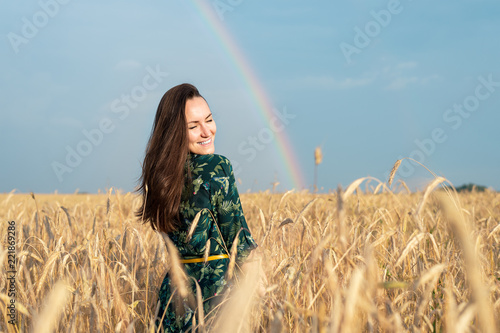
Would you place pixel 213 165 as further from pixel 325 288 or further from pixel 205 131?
pixel 325 288

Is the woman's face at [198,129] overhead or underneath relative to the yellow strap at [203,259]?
overhead

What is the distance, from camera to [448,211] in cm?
83

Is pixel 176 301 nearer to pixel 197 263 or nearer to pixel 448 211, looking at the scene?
pixel 197 263

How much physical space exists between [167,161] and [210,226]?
0.41 m

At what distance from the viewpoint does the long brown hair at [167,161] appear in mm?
2129

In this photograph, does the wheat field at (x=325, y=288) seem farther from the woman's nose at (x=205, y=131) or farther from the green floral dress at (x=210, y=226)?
the woman's nose at (x=205, y=131)

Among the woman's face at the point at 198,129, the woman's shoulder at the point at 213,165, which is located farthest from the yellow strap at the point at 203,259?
the woman's face at the point at 198,129

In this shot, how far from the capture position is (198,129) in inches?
91.4

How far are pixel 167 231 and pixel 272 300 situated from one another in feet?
2.45

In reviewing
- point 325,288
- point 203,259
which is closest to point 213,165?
point 203,259

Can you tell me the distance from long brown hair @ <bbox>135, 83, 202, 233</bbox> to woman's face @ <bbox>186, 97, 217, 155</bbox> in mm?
44

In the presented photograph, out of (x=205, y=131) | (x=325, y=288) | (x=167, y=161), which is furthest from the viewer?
(x=205, y=131)

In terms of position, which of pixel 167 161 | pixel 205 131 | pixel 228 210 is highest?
pixel 205 131

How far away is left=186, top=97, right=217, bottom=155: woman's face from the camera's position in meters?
2.30
